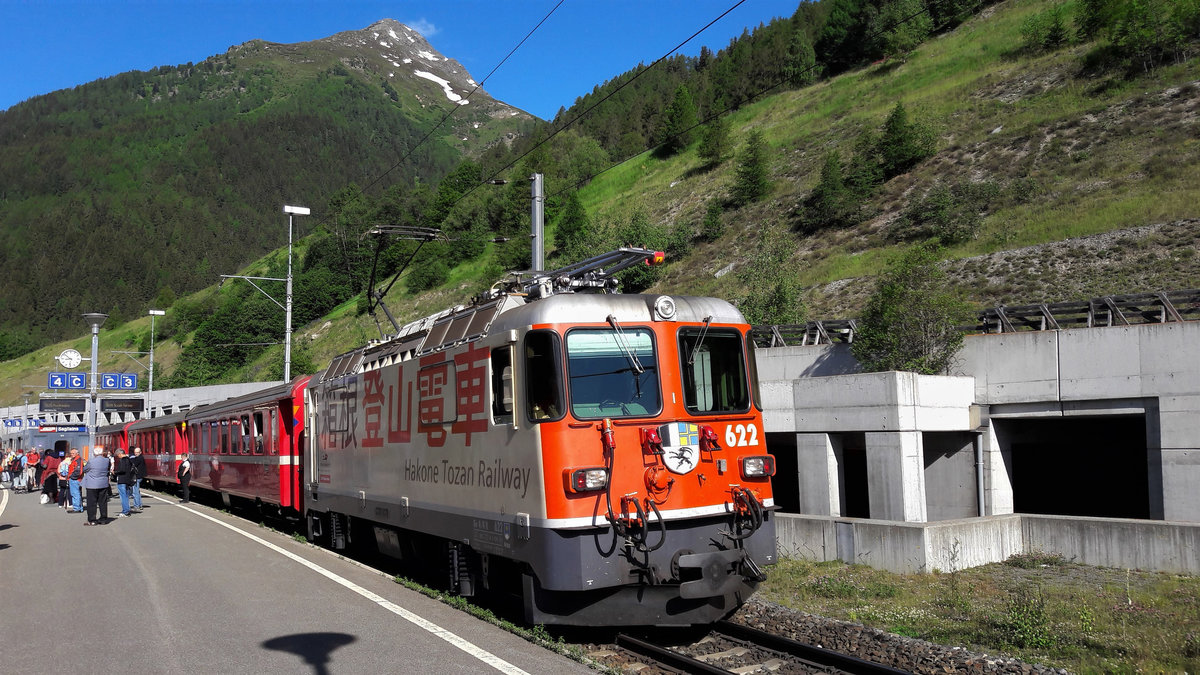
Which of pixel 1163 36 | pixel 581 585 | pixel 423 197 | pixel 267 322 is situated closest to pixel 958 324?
pixel 581 585

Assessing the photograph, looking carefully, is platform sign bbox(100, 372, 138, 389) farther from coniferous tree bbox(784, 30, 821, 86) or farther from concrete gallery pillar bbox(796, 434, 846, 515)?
coniferous tree bbox(784, 30, 821, 86)

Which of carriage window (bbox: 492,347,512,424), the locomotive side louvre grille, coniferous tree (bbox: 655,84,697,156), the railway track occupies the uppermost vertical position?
coniferous tree (bbox: 655,84,697,156)

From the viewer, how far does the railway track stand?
281 inches

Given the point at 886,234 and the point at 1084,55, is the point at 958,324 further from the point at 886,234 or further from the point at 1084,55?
the point at 1084,55

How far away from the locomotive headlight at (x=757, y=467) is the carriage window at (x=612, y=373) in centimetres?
111

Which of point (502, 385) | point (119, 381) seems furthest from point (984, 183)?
point (119, 381)

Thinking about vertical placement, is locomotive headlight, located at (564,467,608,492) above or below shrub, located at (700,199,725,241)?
below

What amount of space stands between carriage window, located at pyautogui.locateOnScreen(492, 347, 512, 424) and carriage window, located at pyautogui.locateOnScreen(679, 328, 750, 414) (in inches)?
64.5

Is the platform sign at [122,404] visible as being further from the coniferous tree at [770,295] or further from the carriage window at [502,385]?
the carriage window at [502,385]

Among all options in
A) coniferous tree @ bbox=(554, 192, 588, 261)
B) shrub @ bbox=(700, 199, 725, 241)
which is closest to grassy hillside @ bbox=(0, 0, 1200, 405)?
shrub @ bbox=(700, 199, 725, 241)

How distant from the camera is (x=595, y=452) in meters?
8.01

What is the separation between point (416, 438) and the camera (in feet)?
35.2

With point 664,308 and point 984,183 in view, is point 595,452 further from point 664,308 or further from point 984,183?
point 984,183

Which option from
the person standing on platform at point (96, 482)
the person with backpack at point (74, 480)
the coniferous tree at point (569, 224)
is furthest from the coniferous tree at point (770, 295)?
the coniferous tree at point (569, 224)
